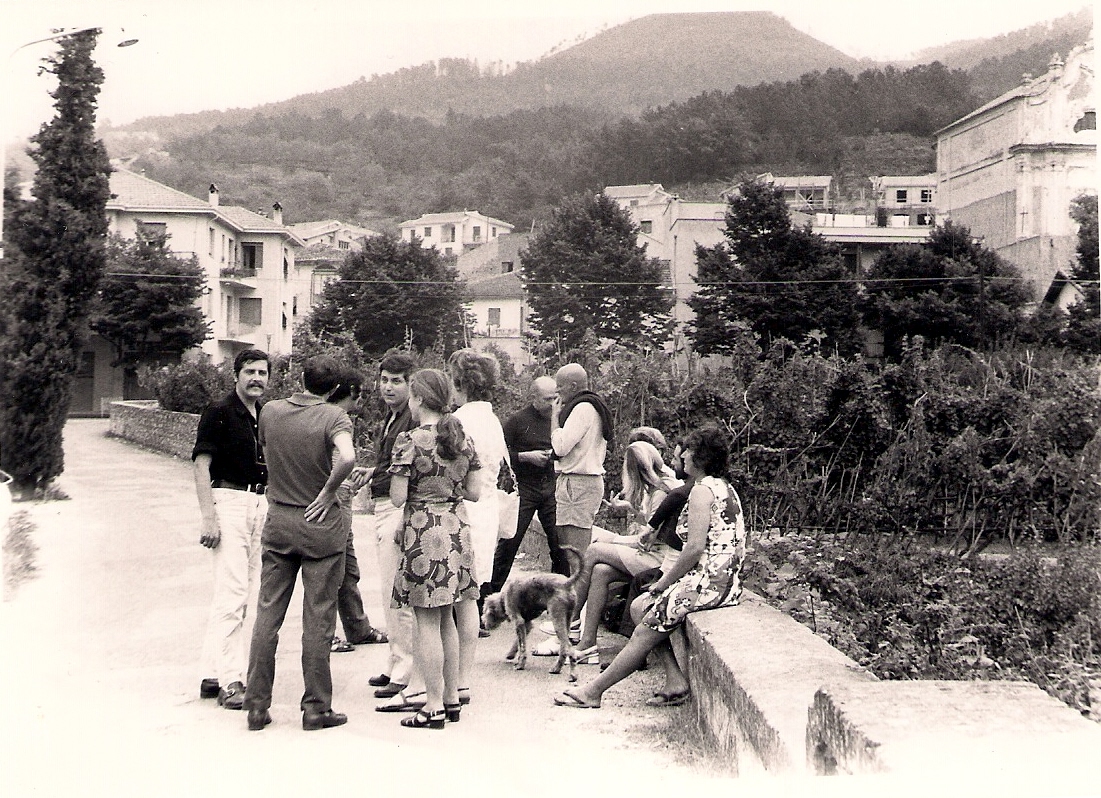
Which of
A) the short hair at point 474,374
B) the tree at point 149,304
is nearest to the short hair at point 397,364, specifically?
the short hair at point 474,374

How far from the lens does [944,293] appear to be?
3391 cm

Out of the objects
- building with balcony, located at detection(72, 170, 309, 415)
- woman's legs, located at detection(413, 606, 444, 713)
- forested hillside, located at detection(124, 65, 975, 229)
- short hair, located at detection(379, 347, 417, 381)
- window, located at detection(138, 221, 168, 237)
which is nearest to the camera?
woman's legs, located at detection(413, 606, 444, 713)

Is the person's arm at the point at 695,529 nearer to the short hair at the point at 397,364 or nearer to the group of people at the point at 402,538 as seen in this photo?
the group of people at the point at 402,538

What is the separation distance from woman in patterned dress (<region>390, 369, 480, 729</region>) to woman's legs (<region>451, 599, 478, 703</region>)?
0.23m

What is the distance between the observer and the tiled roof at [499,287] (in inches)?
1937

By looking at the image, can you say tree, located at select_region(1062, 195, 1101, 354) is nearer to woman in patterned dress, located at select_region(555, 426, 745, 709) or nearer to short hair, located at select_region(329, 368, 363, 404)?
woman in patterned dress, located at select_region(555, 426, 745, 709)

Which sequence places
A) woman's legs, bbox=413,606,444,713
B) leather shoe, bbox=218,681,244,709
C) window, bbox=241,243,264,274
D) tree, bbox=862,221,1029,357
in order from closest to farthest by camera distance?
woman's legs, bbox=413,606,444,713 < leather shoe, bbox=218,681,244,709 < tree, bbox=862,221,1029,357 < window, bbox=241,243,264,274

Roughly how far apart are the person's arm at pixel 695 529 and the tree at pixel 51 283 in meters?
9.84

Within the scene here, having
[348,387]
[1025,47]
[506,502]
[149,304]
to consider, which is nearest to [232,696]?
[348,387]

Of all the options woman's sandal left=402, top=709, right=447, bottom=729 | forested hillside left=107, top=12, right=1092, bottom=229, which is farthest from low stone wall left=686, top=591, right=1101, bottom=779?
forested hillside left=107, top=12, right=1092, bottom=229

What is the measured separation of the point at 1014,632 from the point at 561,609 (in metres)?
2.45

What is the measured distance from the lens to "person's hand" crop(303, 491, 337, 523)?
4.42 m

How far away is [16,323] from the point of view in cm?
1219

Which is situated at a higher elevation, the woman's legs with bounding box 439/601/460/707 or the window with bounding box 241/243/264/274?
the window with bounding box 241/243/264/274
